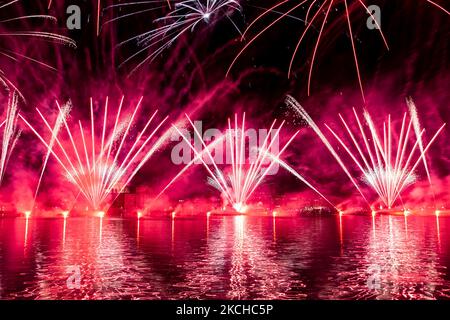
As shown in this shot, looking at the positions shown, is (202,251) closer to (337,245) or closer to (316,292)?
(337,245)

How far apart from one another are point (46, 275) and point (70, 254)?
4.45 metres

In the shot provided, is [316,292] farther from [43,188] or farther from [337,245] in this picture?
[43,188]

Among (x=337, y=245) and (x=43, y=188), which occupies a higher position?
(x=43, y=188)

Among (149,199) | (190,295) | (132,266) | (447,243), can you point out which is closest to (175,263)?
(132,266)

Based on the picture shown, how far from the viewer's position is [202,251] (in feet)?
59.9

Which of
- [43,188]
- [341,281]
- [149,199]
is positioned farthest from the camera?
[149,199]

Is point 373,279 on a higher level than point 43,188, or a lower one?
lower
